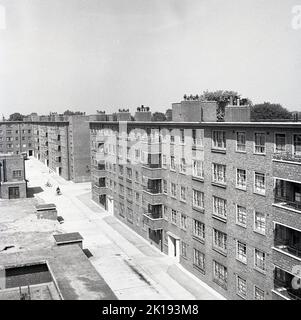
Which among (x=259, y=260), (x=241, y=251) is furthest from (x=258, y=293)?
(x=241, y=251)

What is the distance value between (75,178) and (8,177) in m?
18.0

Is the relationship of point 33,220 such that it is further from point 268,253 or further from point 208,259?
point 268,253

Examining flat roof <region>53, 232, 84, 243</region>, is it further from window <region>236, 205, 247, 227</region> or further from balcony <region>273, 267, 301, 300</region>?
balcony <region>273, 267, 301, 300</region>

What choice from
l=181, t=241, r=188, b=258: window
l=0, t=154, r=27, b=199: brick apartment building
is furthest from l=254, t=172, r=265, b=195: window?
l=0, t=154, r=27, b=199: brick apartment building

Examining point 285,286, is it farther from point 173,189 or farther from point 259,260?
point 173,189

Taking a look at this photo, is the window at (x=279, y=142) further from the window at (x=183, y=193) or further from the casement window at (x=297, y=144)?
the window at (x=183, y=193)

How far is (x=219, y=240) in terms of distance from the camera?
33781 mm

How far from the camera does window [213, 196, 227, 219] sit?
32.9 meters

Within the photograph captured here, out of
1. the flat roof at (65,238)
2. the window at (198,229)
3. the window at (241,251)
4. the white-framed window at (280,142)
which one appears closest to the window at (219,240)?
the window at (241,251)

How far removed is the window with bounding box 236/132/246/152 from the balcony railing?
3.58m

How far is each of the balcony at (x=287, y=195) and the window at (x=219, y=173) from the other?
6.34 m

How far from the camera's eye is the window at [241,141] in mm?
30078

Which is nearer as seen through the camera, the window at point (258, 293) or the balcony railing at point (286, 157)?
the balcony railing at point (286, 157)
